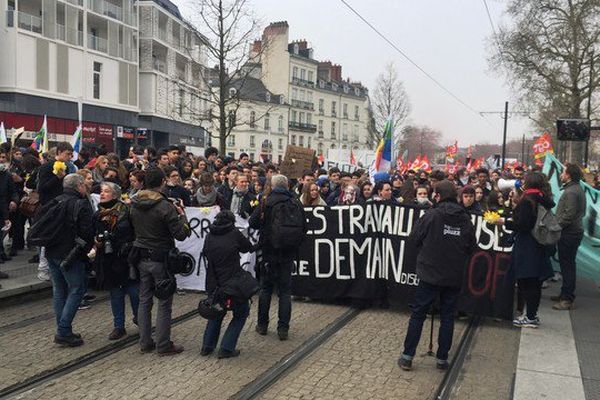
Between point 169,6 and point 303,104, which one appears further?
point 303,104

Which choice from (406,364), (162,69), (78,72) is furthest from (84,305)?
(162,69)

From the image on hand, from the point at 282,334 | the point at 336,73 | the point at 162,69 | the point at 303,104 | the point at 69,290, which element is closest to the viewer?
the point at 69,290

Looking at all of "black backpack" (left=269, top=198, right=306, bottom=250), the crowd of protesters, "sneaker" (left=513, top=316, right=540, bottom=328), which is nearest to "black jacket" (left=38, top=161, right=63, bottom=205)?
the crowd of protesters

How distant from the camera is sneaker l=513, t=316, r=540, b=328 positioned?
22.5ft

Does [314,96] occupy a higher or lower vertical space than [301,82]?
lower

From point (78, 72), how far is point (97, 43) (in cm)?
353

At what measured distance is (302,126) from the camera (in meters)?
82.7

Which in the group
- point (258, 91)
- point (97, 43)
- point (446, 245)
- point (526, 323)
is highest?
point (258, 91)

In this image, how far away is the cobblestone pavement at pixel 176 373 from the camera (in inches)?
185

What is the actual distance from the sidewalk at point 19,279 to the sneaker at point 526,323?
630 centimetres

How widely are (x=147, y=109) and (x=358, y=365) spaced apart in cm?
3894

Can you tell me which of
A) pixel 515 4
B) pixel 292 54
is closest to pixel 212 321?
pixel 515 4

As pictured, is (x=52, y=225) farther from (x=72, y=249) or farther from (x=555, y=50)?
(x=555, y=50)

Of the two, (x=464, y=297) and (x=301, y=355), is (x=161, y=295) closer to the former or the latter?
(x=301, y=355)
